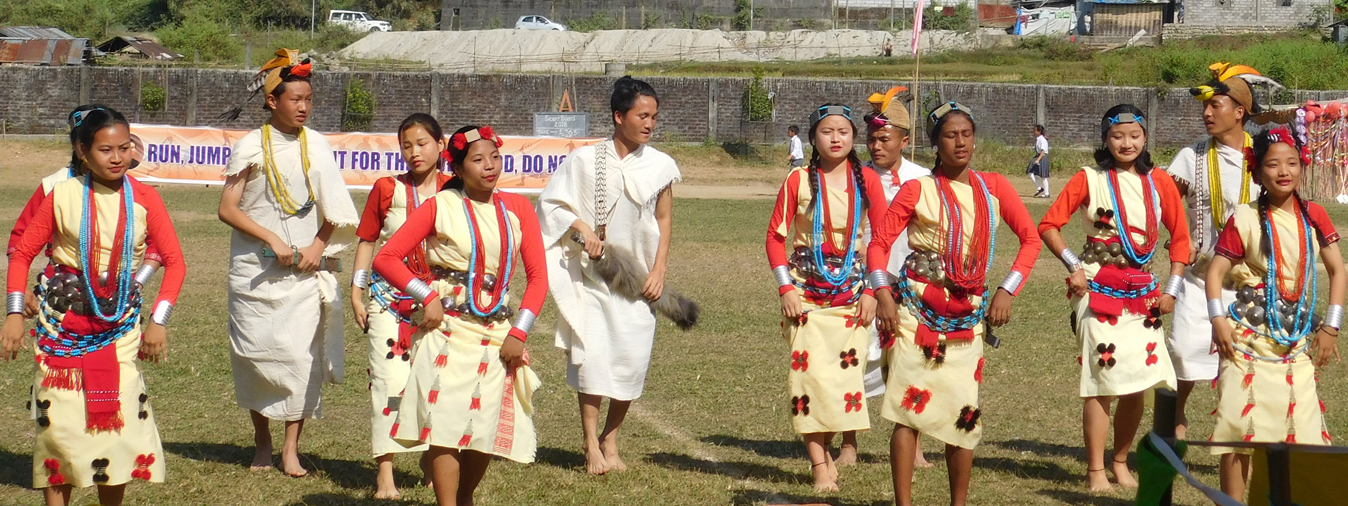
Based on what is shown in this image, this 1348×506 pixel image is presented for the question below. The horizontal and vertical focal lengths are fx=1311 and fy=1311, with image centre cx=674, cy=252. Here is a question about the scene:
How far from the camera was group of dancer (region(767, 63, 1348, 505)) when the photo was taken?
538 cm

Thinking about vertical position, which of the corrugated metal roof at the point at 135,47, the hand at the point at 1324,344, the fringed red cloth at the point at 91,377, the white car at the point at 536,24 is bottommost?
the fringed red cloth at the point at 91,377

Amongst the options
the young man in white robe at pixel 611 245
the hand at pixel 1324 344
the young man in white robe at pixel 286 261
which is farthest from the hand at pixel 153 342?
the hand at pixel 1324 344

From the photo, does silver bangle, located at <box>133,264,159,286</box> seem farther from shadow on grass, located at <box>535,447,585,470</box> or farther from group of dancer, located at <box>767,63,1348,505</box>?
group of dancer, located at <box>767,63,1348,505</box>

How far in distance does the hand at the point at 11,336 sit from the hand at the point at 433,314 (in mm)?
1564

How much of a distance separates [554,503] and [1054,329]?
614cm

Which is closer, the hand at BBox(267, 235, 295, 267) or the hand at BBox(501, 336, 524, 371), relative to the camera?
the hand at BBox(501, 336, 524, 371)

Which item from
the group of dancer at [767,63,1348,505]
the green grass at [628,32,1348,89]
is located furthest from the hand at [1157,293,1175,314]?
the green grass at [628,32,1348,89]

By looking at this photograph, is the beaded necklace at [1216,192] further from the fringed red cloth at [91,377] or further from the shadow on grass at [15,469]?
the shadow on grass at [15,469]

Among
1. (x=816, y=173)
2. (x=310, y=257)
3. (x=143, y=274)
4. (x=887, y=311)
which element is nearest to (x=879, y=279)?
(x=887, y=311)

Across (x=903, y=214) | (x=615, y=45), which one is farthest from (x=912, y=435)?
(x=615, y=45)

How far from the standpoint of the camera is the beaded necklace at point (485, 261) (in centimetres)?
502

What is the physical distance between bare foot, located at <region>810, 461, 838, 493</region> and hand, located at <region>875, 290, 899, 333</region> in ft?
3.57

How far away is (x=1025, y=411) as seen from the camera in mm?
8141

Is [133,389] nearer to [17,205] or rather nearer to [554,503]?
[554,503]
